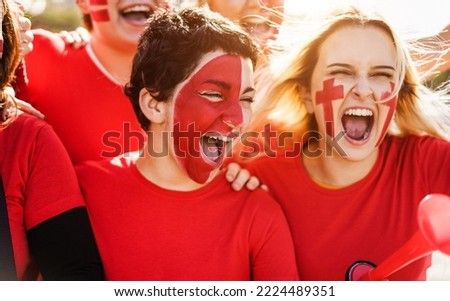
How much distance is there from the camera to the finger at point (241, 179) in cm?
240

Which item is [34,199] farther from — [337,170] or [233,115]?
[337,170]

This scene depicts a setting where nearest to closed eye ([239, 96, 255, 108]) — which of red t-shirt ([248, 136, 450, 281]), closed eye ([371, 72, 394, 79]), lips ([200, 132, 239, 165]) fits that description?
lips ([200, 132, 239, 165])

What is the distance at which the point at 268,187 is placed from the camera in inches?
96.2

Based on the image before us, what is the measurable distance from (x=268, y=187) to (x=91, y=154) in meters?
0.65

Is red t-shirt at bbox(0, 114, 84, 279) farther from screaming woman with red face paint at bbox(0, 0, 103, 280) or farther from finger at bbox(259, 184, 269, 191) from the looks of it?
finger at bbox(259, 184, 269, 191)

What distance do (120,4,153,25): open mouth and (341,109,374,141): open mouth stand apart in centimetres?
77

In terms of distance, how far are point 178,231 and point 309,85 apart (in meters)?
0.70

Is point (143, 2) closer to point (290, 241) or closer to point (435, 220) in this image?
point (290, 241)

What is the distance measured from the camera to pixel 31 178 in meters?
2.34

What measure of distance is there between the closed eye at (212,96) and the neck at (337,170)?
0.39 metres

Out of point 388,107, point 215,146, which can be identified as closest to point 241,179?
point 215,146

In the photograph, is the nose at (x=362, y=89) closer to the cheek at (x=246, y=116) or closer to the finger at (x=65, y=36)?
the cheek at (x=246, y=116)
